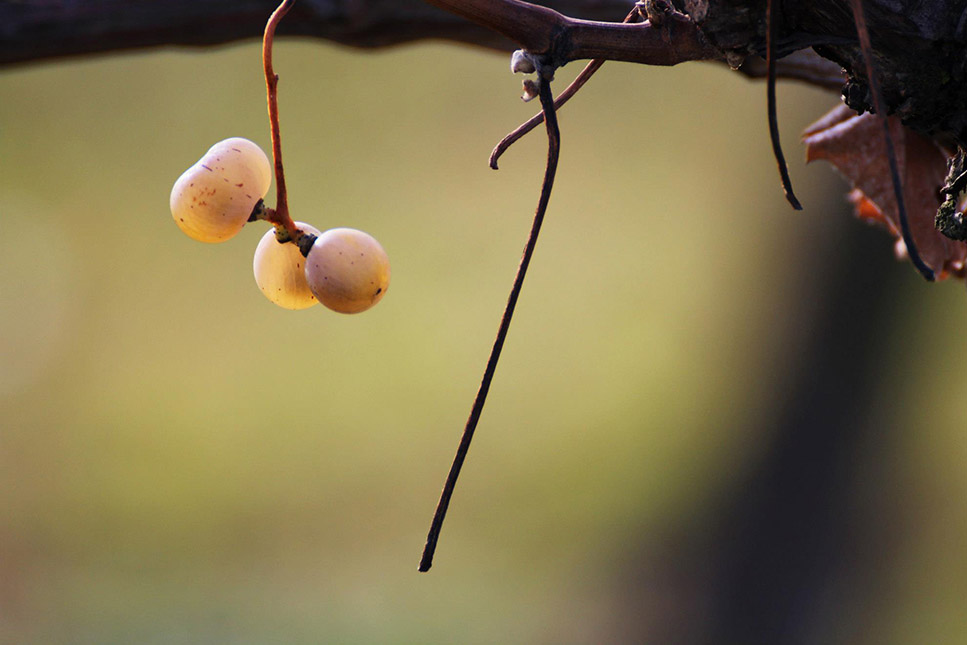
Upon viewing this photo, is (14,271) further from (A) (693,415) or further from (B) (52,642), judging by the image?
(A) (693,415)

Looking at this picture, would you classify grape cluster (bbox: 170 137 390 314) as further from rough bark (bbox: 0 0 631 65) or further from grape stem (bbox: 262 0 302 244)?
rough bark (bbox: 0 0 631 65)

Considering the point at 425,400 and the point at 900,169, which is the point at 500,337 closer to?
the point at 900,169

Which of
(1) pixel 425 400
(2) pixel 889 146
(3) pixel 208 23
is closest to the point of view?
(2) pixel 889 146

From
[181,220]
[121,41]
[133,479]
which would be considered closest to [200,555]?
[133,479]

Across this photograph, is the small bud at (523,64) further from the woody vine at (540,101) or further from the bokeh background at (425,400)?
the bokeh background at (425,400)

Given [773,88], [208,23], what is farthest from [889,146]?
[208,23]

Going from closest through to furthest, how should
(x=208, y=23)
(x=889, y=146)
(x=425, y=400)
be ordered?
(x=889, y=146), (x=208, y=23), (x=425, y=400)

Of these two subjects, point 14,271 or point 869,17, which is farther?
point 14,271
